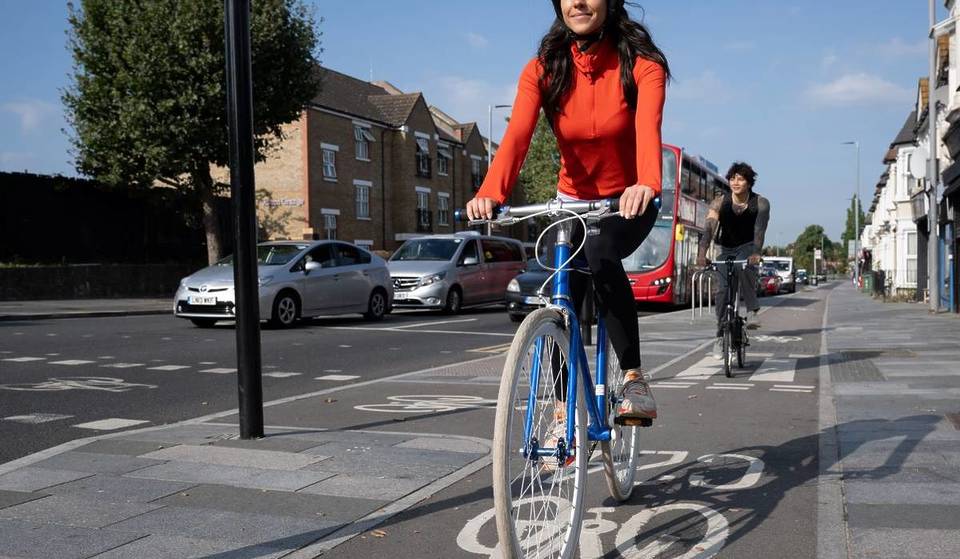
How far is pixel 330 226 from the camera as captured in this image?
44469 millimetres

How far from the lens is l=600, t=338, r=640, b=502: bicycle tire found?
3.66 meters

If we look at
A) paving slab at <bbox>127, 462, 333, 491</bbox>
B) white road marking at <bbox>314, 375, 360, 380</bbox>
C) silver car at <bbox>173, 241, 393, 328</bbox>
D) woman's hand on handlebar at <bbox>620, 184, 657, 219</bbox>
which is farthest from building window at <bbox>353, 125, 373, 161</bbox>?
woman's hand on handlebar at <bbox>620, 184, 657, 219</bbox>

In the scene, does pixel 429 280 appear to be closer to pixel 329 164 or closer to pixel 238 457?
pixel 238 457

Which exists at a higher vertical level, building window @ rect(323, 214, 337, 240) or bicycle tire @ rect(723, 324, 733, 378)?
building window @ rect(323, 214, 337, 240)

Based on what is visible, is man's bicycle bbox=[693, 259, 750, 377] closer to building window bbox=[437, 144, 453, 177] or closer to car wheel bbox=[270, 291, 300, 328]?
car wheel bbox=[270, 291, 300, 328]

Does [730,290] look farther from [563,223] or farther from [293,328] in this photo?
[293,328]

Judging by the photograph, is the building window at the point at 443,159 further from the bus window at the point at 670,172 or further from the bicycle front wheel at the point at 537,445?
the bicycle front wheel at the point at 537,445

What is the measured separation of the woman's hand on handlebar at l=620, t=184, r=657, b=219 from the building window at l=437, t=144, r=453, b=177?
174 feet

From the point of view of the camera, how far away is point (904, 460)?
481 centimetres

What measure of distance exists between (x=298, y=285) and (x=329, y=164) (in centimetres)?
2950

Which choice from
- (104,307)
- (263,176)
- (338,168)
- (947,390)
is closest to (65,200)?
(104,307)

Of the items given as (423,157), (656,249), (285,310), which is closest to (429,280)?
(285,310)

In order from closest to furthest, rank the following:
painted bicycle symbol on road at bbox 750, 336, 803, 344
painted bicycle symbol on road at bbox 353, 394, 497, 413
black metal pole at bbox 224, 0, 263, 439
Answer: black metal pole at bbox 224, 0, 263, 439, painted bicycle symbol on road at bbox 353, 394, 497, 413, painted bicycle symbol on road at bbox 750, 336, 803, 344

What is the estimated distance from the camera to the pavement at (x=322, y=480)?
342 cm
